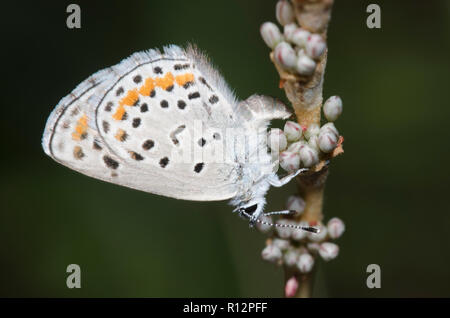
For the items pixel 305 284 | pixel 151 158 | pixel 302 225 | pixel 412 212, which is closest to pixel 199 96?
pixel 151 158

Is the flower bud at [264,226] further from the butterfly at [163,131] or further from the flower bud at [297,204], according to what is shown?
the flower bud at [297,204]

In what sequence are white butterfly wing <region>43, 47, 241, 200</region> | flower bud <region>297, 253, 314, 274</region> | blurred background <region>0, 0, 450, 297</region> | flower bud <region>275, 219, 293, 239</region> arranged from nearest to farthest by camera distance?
1. flower bud <region>297, 253, 314, 274</region>
2. flower bud <region>275, 219, 293, 239</region>
3. white butterfly wing <region>43, 47, 241, 200</region>
4. blurred background <region>0, 0, 450, 297</region>

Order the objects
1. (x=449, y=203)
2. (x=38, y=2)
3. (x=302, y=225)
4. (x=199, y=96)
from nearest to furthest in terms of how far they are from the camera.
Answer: (x=302, y=225), (x=199, y=96), (x=449, y=203), (x=38, y=2)

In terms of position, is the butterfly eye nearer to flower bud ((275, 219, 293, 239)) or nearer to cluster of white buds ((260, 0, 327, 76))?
flower bud ((275, 219, 293, 239))

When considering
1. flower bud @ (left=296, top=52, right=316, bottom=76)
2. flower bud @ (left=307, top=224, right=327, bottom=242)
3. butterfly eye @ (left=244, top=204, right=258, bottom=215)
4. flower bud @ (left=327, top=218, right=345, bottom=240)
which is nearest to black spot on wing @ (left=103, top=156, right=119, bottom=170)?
butterfly eye @ (left=244, top=204, right=258, bottom=215)

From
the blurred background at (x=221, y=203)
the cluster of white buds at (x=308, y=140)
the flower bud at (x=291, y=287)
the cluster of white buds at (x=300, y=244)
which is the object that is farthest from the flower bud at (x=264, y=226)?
the blurred background at (x=221, y=203)

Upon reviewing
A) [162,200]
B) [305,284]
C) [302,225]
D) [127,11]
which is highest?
[127,11]

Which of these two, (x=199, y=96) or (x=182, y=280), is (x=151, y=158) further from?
(x=182, y=280)

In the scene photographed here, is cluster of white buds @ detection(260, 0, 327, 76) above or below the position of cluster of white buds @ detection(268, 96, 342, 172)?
above

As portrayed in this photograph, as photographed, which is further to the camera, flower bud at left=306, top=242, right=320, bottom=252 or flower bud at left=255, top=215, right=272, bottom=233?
flower bud at left=255, top=215, right=272, bottom=233
